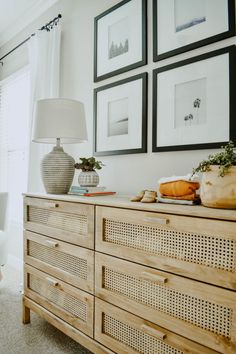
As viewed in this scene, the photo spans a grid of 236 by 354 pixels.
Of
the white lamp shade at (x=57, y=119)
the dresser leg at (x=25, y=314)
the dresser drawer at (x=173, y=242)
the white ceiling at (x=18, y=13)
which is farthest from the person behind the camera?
the white ceiling at (x=18, y=13)

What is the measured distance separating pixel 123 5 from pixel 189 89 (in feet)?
2.87

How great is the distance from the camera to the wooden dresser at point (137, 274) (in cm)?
98

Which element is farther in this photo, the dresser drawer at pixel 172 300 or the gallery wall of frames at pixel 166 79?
the gallery wall of frames at pixel 166 79

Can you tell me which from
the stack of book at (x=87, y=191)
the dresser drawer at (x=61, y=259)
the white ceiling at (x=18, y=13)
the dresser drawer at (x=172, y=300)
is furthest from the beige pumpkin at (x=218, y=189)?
the white ceiling at (x=18, y=13)

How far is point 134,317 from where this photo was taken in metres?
1.24

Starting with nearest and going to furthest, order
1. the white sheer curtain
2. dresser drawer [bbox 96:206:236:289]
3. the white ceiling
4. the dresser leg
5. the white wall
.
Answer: dresser drawer [bbox 96:206:236:289] → the white wall → the dresser leg → the white sheer curtain → the white ceiling

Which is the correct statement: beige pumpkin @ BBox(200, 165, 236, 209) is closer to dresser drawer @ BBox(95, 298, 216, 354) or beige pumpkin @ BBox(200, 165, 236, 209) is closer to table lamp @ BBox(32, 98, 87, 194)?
dresser drawer @ BBox(95, 298, 216, 354)

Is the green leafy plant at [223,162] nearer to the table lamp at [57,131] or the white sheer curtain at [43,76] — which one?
the table lamp at [57,131]

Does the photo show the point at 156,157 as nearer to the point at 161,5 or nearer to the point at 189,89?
the point at 189,89

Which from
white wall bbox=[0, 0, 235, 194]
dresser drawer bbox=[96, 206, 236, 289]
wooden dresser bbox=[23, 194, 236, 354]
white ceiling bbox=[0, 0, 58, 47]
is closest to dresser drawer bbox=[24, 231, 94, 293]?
wooden dresser bbox=[23, 194, 236, 354]

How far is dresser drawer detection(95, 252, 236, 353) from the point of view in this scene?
3.17 feet

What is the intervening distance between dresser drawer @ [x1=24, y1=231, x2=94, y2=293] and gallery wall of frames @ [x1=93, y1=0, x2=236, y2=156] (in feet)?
2.42

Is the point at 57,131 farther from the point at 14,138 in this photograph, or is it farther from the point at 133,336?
the point at 14,138

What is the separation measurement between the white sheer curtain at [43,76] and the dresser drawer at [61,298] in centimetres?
89
